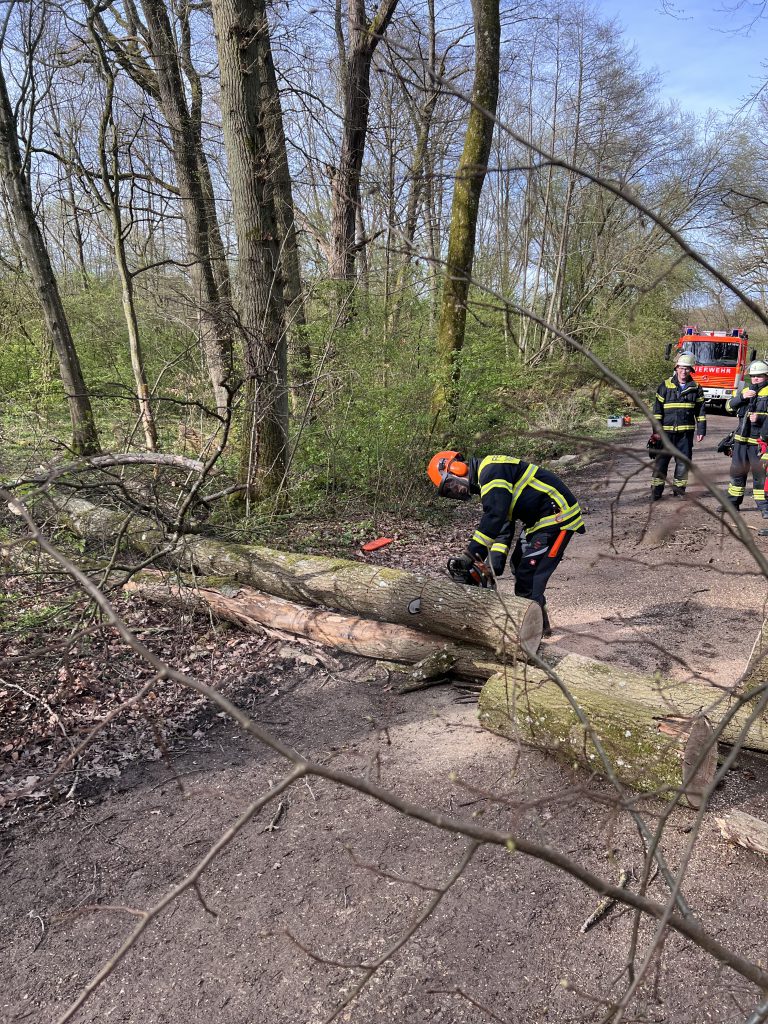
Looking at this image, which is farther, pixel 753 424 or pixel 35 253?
pixel 35 253

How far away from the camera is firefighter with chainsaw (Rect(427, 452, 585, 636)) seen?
4.69 meters

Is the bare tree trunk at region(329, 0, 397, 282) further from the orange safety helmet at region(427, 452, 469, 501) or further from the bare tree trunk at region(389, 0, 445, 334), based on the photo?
the orange safety helmet at region(427, 452, 469, 501)

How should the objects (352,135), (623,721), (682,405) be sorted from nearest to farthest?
(623,721), (682,405), (352,135)

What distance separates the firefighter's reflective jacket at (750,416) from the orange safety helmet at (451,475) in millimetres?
4873

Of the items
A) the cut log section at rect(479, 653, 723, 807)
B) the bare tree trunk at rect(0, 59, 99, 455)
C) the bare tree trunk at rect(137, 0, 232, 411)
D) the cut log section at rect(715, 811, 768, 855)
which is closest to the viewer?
the cut log section at rect(715, 811, 768, 855)

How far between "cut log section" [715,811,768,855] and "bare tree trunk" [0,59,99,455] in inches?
298

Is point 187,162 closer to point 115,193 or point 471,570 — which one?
point 115,193

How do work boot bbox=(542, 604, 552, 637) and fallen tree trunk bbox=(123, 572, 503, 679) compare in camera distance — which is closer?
fallen tree trunk bbox=(123, 572, 503, 679)

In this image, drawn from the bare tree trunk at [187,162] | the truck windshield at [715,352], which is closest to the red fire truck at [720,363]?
the truck windshield at [715,352]

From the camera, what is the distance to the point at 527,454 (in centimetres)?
1141

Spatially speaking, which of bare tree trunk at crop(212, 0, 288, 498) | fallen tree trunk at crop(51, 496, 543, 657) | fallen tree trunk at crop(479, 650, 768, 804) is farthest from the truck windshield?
fallen tree trunk at crop(479, 650, 768, 804)

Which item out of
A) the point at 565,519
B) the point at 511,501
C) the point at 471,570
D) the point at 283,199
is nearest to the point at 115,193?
the point at 283,199

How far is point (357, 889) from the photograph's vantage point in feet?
9.30

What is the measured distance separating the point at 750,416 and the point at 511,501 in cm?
473
